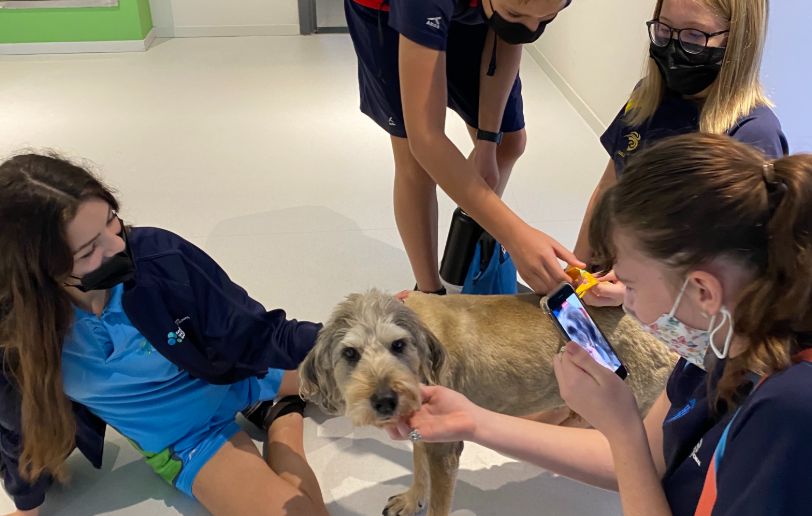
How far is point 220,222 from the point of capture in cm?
298

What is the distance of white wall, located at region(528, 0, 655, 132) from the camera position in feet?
10.9

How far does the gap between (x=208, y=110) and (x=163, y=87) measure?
50 centimetres

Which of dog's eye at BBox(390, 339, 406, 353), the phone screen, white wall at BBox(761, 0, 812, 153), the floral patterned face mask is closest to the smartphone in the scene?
the phone screen

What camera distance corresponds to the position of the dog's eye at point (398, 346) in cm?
143

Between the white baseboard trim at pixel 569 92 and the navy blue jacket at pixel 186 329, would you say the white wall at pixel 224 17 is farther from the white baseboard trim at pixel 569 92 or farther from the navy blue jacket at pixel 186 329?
the navy blue jacket at pixel 186 329

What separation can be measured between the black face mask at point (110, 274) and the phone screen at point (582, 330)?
924 mm

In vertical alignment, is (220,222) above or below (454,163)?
below

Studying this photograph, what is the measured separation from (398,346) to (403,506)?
549 millimetres

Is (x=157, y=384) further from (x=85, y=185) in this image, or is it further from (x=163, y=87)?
(x=163, y=87)

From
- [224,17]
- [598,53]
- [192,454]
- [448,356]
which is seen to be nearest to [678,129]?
[448,356]

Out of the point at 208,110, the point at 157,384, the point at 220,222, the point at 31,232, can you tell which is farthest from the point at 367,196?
the point at 31,232

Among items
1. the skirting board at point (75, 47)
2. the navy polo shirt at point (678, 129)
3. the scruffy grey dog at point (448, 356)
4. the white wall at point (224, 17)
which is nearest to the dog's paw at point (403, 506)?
the scruffy grey dog at point (448, 356)

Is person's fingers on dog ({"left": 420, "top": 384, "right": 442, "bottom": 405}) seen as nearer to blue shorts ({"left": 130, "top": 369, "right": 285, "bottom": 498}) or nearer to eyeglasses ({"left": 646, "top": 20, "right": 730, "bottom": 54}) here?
blue shorts ({"left": 130, "top": 369, "right": 285, "bottom": 498})

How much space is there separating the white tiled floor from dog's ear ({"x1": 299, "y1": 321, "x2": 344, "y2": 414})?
0.42 meters
